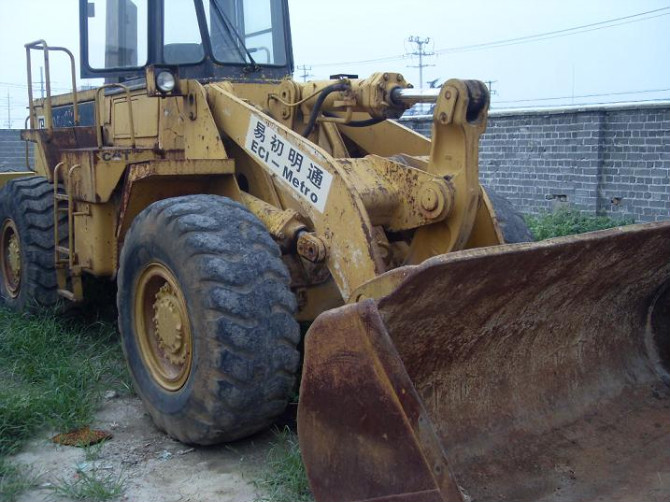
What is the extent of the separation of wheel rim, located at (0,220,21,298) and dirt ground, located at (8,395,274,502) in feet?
7.53

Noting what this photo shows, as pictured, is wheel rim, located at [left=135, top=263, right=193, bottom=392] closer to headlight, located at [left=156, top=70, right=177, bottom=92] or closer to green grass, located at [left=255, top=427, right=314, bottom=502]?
green grass, located at [left=255, top=427, right=314, bottom=502]

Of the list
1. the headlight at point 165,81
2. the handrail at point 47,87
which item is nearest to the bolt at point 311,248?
the headlight at point 165,81

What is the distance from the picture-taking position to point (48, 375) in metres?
5.21

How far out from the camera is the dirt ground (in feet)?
12.3

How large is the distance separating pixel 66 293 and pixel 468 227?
127 inches

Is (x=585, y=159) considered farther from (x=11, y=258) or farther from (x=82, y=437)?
(x=82, y=437)

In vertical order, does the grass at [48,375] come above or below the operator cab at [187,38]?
below

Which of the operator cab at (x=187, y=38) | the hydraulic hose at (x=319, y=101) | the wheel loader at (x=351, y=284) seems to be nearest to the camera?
the wheel loader at (x=351, y=284)

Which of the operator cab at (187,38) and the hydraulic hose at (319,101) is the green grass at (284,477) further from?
the operator cab at (187,38)

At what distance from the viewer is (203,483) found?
12.6 ft

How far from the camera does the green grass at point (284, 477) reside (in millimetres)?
3613

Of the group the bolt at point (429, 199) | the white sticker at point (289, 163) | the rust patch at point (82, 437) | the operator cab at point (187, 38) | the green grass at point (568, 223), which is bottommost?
the rust patch at point (82, 437)

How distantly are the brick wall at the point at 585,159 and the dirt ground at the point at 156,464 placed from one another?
904 centimetres

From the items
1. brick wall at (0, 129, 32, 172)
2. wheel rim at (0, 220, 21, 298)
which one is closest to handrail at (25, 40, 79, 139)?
wheel rim at (0, 220, 21, 298)
